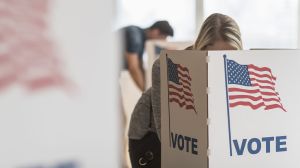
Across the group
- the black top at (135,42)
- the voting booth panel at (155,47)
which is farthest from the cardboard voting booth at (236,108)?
the black top at (135,42)

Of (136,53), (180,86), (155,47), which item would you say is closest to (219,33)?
(180,86)

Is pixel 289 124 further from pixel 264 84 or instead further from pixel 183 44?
pixel 183 44

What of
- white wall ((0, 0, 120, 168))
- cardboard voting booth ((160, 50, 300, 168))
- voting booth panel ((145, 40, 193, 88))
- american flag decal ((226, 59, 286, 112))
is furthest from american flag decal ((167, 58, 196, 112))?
voting booth panel ((145, 40, 193, 88))

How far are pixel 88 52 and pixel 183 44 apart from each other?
359cm

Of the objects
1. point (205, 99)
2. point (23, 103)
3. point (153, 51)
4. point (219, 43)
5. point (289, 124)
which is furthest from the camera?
point (153, 51)

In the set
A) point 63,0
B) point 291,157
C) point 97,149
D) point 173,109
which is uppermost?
point 63,0

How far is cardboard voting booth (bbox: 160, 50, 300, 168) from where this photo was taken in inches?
48.0

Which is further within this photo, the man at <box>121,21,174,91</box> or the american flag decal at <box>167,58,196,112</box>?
the man at <box>121,21,174,91</box>

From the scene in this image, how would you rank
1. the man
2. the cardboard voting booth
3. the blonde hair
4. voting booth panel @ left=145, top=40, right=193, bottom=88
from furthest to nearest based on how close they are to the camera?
the man → voting booth panel @ left=145, top=40, right=193, bottom=88 → the blonde hair → the cardboard voting booth

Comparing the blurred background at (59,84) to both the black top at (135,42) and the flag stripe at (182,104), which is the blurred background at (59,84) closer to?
the flag stripe at (182,104)

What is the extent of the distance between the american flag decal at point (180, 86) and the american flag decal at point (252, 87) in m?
0.11

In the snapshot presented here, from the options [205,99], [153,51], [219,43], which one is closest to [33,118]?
[205,99]

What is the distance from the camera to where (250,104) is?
126cm

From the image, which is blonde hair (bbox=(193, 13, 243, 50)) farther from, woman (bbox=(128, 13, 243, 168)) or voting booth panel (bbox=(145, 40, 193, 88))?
voting booth panel (bbox=(145, 40, 193, 88))
